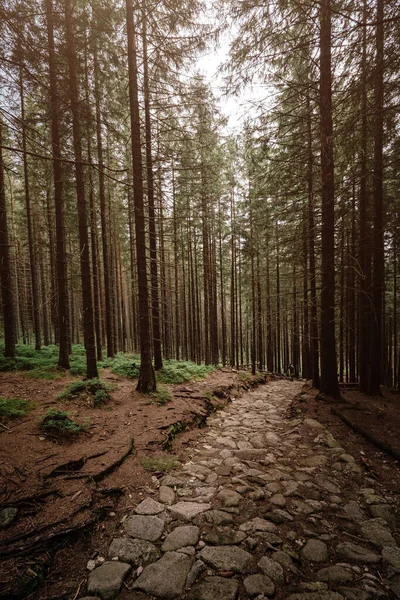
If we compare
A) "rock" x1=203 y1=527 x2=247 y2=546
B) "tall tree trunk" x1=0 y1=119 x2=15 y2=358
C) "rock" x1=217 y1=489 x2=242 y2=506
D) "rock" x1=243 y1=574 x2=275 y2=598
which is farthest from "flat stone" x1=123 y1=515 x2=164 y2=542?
"tall tree trunk" x1=0 y1=119 x2=15 y2=358

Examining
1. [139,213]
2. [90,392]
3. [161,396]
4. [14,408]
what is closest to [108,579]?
[14,408]

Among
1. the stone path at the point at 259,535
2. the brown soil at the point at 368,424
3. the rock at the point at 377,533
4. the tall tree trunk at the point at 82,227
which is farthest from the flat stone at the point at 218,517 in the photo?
the tall tree trunk at the point at 82,227

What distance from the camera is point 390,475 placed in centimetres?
399

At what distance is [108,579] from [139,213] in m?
6.54

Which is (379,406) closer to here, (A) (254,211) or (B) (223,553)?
(B) (223,553)

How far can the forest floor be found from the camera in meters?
2.41

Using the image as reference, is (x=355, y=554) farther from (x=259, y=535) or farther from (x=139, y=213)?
(x=139, y=213)

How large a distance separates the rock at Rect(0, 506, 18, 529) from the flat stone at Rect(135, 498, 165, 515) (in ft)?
4.46

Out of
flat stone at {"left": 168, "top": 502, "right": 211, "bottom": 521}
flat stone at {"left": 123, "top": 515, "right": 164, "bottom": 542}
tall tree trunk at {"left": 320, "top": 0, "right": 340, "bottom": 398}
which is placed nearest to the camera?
flat stone at {"left": 123, "top": 515, "right": 164, "bottom": 542}

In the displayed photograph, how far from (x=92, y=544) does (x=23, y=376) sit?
687 centimetres

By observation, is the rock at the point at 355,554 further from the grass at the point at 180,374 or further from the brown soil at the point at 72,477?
the grass at the point at 180,374

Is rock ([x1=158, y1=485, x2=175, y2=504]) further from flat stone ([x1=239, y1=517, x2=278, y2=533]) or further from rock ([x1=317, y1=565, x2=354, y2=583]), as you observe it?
rock ([x1=317, y1=565, x2=354, y2=583])

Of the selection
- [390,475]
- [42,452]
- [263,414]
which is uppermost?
[42,452]

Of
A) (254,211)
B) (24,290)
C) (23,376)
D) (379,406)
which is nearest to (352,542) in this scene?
(379,406)
